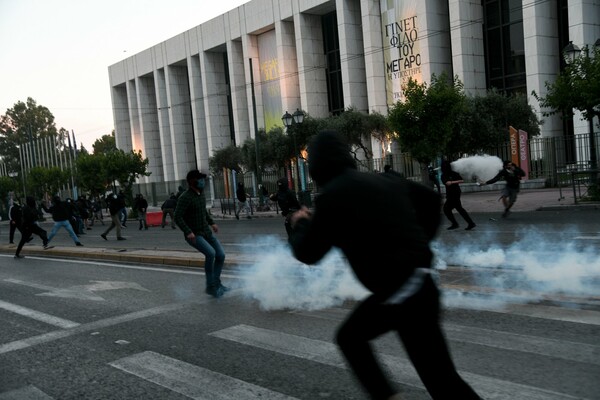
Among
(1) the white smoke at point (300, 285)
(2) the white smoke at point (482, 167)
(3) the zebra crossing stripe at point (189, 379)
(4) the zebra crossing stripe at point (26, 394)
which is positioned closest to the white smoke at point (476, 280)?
(1) the white smoke at point (300, 285)

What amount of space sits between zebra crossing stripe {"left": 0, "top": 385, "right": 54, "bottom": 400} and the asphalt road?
0.02 metres

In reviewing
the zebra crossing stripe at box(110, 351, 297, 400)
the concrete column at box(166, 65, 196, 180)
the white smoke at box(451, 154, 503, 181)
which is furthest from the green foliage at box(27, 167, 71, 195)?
the zebra crossing stripe at box(110, 351, 297, 400)

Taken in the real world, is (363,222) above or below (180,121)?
below

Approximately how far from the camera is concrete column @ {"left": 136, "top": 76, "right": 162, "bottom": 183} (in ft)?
219

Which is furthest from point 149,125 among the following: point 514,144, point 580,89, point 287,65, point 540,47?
point 580,89

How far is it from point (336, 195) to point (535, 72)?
3378 centimetres

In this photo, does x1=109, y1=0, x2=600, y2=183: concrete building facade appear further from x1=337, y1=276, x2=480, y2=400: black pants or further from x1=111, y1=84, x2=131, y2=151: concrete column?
x1=337, y1=276, x2=480, y2=400: black pants

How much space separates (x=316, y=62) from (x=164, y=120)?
78.3ft

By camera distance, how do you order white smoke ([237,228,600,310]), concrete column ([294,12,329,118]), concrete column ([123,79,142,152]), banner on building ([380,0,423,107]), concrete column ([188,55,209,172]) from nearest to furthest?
white smoke ([237,228,600,310]) < banner on building ([380,0,423,107]) < concrete column ([294,12,329,118]) < concrete column ([188,55,209,172]) < concrete column ([123,79,142,152])

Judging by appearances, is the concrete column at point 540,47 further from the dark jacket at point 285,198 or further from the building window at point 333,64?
the dark jacket at point 285,198

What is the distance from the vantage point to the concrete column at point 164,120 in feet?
205

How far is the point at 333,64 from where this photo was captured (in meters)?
46.7

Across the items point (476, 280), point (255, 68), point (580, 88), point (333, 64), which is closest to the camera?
point (476, 280)

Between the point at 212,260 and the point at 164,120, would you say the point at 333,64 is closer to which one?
the point at 164,120
